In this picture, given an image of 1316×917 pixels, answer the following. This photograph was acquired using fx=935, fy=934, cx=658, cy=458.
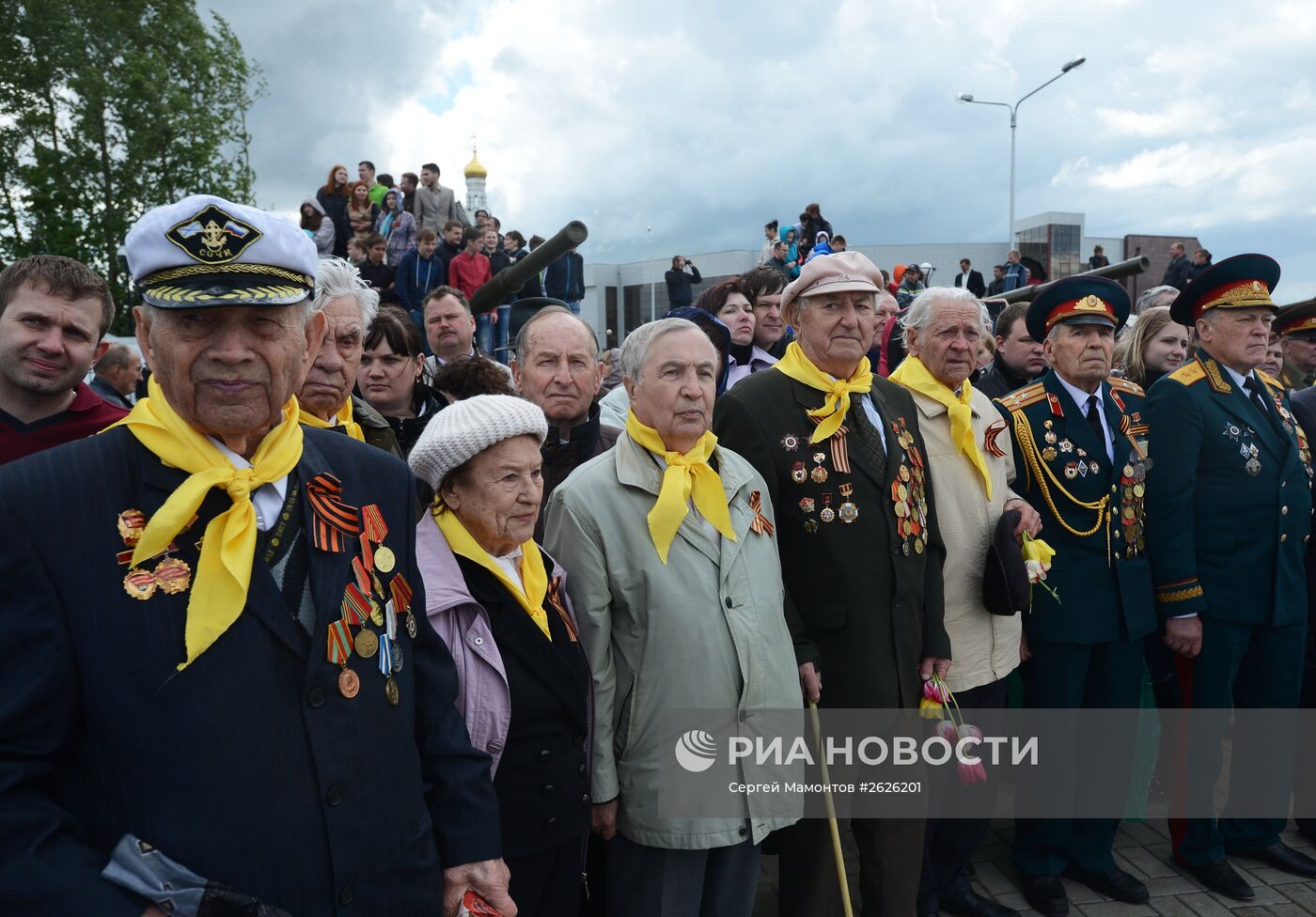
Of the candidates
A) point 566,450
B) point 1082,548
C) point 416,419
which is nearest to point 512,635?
point 566,450

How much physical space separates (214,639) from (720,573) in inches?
61.5

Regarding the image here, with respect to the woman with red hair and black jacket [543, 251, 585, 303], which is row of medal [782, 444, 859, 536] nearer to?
black jacket [543, 251, 585, 303]

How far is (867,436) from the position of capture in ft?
11.0

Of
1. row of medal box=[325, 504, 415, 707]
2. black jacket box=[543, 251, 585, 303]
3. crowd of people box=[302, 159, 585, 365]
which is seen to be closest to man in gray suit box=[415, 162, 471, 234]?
crowd of people box=[302, 159, 585, 365]

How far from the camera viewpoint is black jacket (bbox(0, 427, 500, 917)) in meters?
1.39

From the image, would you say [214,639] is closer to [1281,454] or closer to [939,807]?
[939,807]

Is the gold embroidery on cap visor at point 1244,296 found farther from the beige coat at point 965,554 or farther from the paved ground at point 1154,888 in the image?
the paved ground at point 1154,888

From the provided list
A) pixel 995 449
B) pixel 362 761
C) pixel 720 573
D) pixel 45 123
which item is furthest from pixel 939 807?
pixel 45 123

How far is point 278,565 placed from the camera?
1.63 m

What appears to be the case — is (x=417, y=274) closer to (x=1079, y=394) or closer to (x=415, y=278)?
(x=415, y=278)

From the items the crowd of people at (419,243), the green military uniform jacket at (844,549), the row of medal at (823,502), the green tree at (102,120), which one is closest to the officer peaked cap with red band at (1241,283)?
the green military uniform jacket at (844,549)

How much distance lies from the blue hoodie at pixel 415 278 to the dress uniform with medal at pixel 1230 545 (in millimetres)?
8654

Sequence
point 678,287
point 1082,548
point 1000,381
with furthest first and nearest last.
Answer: point 678,287 → point 1000,381 → point 1082,548

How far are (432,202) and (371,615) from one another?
501 inches
